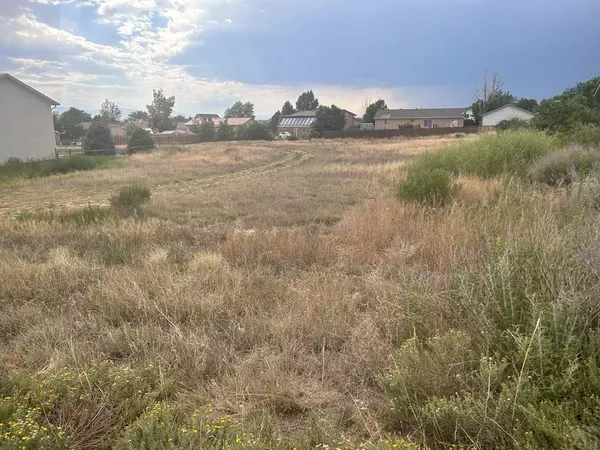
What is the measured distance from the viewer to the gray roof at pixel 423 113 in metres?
88.6

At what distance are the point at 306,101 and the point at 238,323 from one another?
13741 cm

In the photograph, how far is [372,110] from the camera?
101 metres

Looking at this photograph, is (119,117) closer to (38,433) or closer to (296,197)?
(296,197)

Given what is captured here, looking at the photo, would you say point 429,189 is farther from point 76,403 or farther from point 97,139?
point 97,139

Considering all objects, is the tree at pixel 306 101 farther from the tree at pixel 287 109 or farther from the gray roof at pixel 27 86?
the gray roof at pixel 27 86

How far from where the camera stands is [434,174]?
915 cm

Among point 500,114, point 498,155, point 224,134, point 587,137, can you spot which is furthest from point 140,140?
point 500,114

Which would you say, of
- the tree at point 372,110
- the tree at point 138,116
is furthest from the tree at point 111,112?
the tree at point 372,110

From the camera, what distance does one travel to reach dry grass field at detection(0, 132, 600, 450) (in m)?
2.60

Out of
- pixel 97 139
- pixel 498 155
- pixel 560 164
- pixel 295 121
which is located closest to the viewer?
pixel 560 164

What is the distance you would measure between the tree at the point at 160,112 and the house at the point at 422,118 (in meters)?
56.7

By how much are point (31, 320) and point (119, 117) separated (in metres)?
146

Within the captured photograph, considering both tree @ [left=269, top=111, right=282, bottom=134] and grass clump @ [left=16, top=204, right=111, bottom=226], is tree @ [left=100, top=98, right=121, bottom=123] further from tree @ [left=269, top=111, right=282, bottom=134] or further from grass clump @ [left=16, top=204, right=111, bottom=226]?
grass clump @ [left=16, top=204, right=111, bottom=226]

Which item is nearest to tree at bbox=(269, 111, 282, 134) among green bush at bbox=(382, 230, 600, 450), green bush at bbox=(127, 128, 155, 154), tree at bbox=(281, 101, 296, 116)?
tree at bbox=(281, 101, 296, 116)
